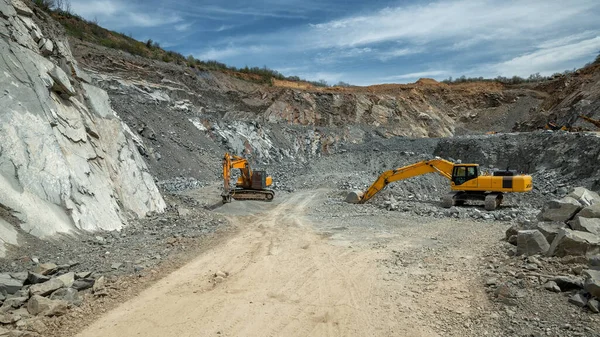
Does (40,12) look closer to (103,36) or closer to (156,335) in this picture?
(156,335)

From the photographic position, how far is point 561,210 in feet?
24.5

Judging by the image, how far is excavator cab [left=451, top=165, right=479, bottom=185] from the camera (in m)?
14.1

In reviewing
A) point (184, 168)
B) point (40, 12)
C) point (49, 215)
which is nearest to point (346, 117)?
point (184, 168)

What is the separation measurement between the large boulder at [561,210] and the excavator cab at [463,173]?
21.3 ft

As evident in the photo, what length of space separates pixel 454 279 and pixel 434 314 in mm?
1325

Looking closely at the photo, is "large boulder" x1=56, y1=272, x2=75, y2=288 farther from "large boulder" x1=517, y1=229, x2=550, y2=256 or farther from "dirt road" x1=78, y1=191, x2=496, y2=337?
"large boulder" x1=517, y1=229, x2=550, y2=256

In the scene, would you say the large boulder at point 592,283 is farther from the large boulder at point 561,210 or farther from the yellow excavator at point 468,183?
the yellow excavator at point 468,183

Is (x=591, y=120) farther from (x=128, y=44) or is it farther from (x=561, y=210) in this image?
(x=128, y=44)

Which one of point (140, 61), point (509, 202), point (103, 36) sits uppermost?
point (103, 36)

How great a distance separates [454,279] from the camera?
20.0 ft

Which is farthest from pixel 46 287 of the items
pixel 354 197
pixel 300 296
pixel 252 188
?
pixel 354 197

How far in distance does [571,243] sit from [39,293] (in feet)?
23.4

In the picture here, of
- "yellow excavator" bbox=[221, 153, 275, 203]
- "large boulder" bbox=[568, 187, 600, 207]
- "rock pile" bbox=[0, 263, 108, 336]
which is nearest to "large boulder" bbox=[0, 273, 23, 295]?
"rock pile" bbox=[0, 263, 108, 336]

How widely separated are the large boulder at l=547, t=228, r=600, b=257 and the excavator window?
27.1 feet
